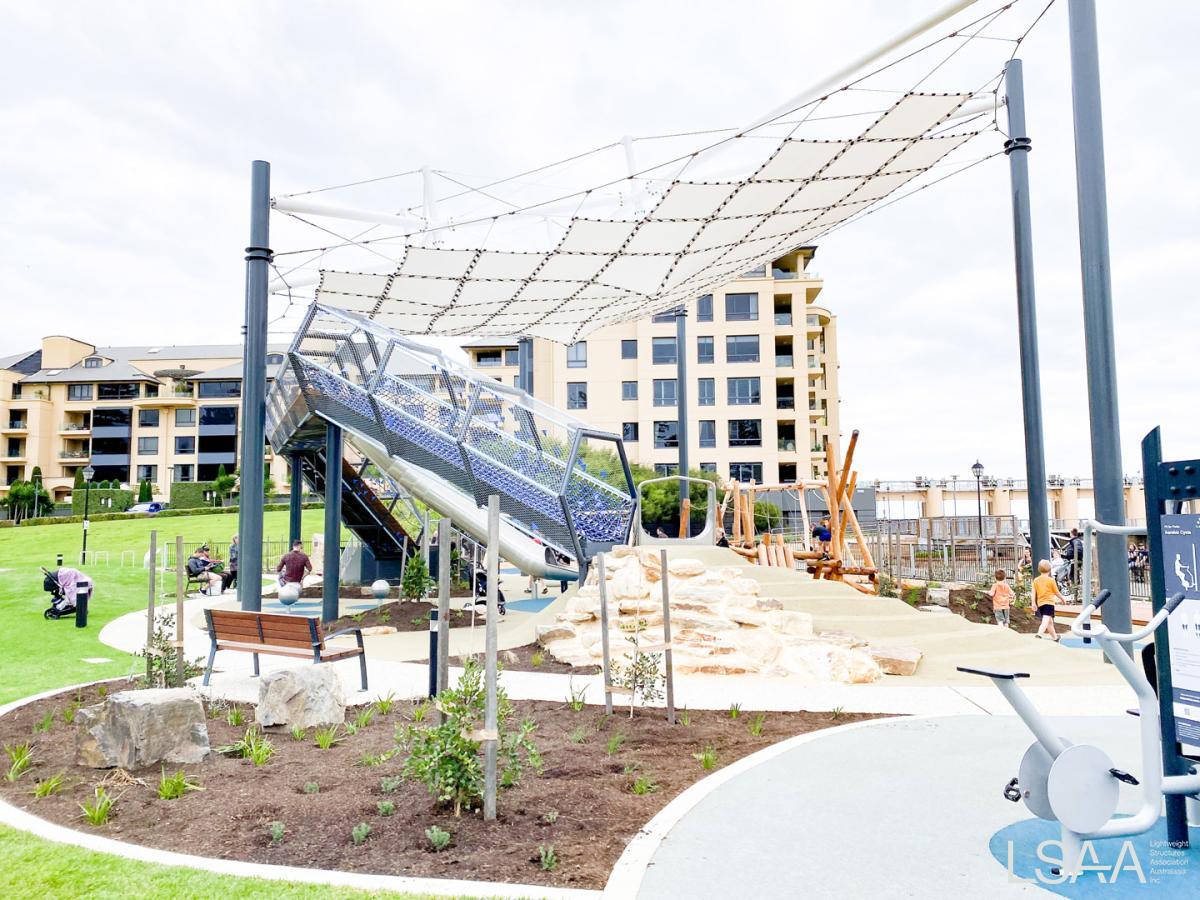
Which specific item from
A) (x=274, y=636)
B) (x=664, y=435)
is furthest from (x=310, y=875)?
(x=664, y=435)

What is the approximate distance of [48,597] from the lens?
65.0 feet

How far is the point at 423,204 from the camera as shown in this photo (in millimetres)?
16781

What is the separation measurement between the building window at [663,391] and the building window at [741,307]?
538 cm

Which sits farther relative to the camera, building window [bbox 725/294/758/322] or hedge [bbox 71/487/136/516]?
hedge [bbox 71/487/136/516]

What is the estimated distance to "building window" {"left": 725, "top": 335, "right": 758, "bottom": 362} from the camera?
53.7 m

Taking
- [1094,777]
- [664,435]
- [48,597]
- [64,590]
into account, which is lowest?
[48,597]

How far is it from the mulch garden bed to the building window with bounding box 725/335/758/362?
1856 inches

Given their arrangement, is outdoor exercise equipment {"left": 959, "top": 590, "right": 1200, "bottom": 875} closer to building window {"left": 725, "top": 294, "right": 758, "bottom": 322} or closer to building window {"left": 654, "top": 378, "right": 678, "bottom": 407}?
building window {"left": 654, "top": 378, "right": 678, "bottom": 407}

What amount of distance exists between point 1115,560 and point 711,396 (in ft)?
140

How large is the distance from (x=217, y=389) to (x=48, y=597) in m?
62.5

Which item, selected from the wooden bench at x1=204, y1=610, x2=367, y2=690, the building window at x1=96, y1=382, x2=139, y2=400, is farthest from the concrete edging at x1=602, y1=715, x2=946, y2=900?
the building window at x1=96, y1=382, x2=139, y2=400

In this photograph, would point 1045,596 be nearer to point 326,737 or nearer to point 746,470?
point 326,737

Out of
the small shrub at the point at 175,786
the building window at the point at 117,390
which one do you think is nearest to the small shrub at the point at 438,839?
the small shrub at the point at 175,786

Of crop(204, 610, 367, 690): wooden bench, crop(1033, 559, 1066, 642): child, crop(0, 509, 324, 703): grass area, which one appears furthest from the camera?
crop(1033, 559, 1066, 642): child
